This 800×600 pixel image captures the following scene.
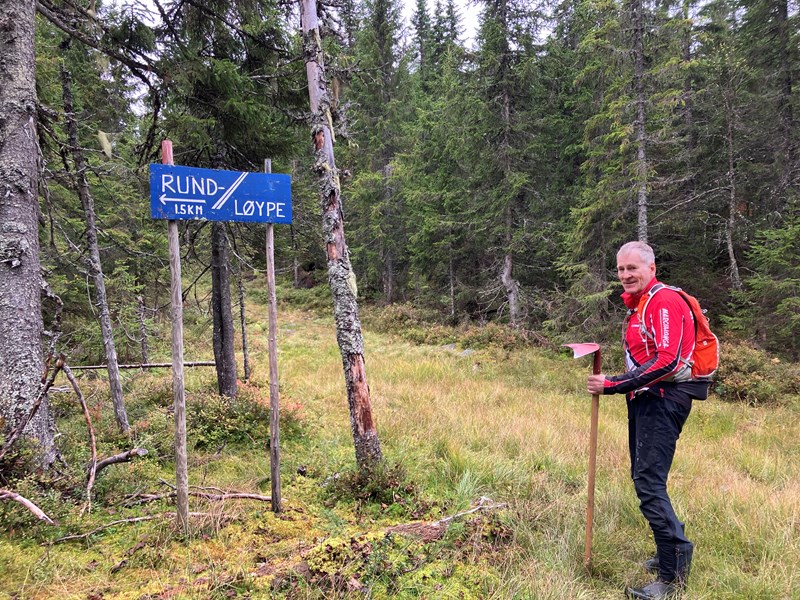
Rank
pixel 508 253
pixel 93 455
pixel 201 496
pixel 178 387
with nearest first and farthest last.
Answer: pixel 178 387
pixel 93 455
pixel 201 496
pixel 508 253

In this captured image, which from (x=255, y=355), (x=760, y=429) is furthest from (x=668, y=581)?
(x=255, y=355)

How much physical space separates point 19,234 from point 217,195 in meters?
1.86

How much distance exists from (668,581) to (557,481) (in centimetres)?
182

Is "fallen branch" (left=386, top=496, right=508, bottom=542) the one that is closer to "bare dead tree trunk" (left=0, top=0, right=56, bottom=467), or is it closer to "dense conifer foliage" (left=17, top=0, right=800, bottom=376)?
"bare dead tree trunk" (left=0, top=0, right=56, bottom=467)

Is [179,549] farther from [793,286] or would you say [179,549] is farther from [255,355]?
[793,286]

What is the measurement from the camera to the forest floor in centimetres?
298

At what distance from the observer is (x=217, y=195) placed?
3.69 m

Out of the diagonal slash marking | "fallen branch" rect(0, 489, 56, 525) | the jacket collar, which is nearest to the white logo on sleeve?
the jacket collar

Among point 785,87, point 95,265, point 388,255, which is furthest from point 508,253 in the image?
point 95,265

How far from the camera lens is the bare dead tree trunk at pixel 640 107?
1107cm

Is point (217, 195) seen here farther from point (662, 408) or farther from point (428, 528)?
point (662, 408)

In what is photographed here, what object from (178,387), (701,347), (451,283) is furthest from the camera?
(451,283)

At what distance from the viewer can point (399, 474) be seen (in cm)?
470

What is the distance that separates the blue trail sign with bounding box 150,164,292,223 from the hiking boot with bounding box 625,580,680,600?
418 centimetres
